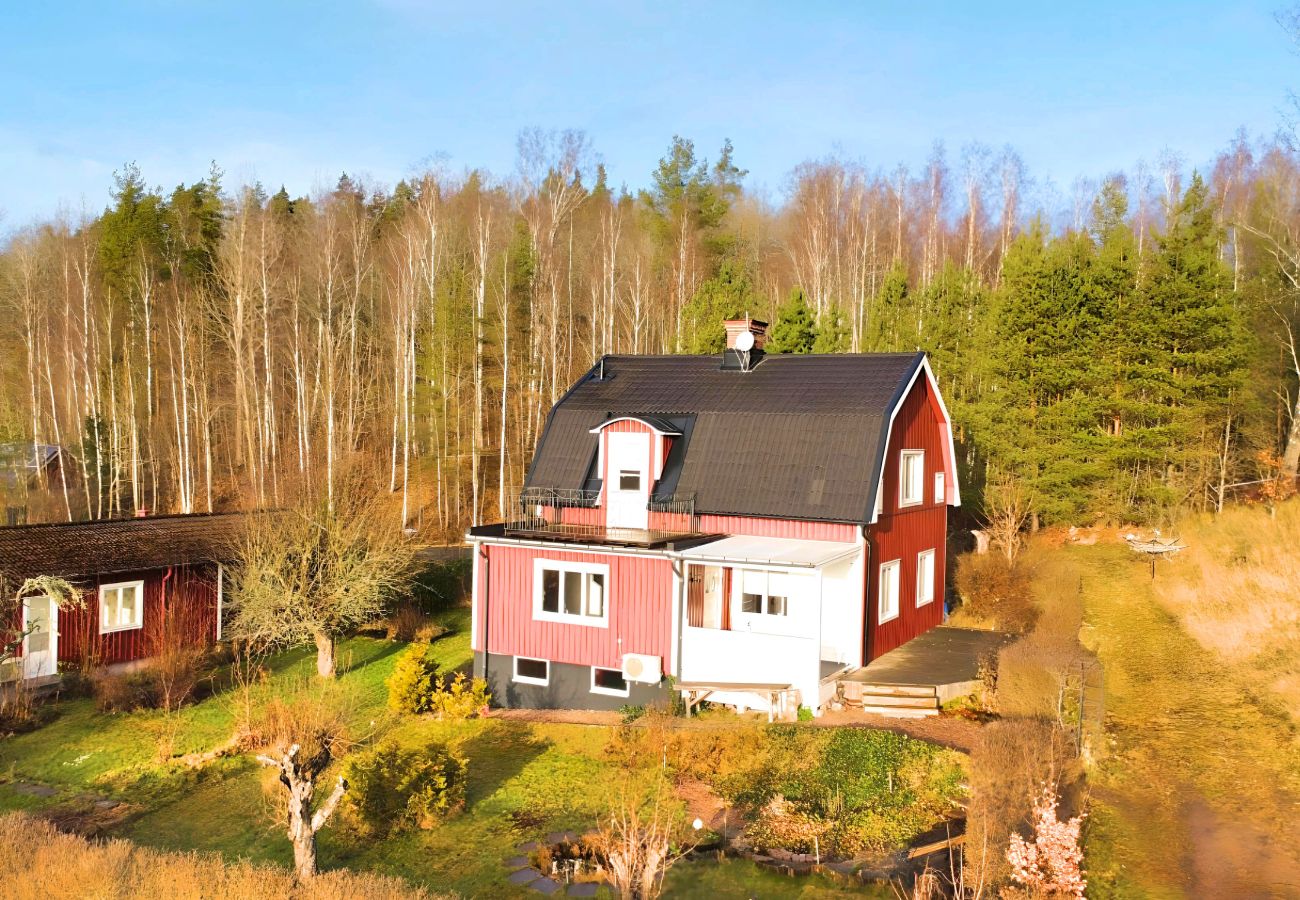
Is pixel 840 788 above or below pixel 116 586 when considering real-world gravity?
below

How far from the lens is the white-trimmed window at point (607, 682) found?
715 inches

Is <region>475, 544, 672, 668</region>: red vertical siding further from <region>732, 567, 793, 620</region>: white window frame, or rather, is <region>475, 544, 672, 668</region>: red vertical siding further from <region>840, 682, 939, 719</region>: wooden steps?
<region>840, 682, 939, 719</region>: wooden steps

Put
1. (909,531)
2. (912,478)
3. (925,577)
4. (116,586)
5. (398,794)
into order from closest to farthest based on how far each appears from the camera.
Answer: (398,794), (909,531), (912,478), (925,577), (116,586)

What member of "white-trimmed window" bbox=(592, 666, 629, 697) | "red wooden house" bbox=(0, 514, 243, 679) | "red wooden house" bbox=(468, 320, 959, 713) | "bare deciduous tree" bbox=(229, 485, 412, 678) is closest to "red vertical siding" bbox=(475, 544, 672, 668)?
"red wooden house" bbox=(468, 320, 959, 713)

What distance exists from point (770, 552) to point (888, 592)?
4044 mm

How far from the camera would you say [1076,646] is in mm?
18312

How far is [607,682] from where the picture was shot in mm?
18375

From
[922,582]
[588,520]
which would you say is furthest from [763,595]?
[922,582]

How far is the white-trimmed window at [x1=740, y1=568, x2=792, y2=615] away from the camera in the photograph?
57.5ft

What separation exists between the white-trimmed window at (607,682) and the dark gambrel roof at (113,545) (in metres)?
10.5

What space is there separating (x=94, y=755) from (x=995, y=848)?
15509 millimetres

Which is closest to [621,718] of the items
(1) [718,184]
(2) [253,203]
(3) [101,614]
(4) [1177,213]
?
(3) [101,614]

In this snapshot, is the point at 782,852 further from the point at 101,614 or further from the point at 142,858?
the point at 101,614

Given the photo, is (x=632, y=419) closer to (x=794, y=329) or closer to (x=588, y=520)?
(x=588, y=520)
